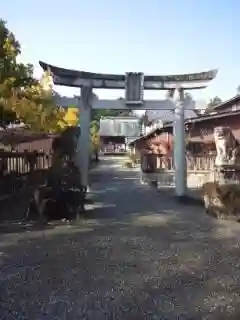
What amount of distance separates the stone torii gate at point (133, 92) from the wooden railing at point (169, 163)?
3063mm

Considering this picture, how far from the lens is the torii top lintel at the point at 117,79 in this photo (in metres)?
18.7

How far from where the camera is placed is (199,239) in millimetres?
10188

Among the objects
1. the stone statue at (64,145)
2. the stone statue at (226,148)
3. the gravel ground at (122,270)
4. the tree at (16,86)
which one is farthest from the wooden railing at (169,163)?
the gravel ground at (122,270)

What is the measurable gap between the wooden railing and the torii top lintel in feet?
14.8

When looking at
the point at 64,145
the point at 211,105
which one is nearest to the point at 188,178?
the point at 64,145

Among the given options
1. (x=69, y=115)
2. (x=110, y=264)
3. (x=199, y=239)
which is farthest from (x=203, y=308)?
(x=69, y=115)

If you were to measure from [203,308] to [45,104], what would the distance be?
1201cm

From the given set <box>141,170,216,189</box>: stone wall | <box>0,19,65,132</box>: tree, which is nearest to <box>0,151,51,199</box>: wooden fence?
<box>0,19,65,132</box>: tree

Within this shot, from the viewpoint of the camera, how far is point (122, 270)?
7.46 m

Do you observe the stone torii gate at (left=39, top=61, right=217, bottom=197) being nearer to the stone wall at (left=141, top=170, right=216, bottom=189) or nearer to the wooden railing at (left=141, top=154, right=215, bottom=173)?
the stone wall at (left=141, top=170, right=216, bottom=189)

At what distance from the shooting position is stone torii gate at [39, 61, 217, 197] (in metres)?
18.9

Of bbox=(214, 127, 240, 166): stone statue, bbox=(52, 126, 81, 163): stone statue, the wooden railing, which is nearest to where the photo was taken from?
bbox=(214, 127, 240, 166): stone statue

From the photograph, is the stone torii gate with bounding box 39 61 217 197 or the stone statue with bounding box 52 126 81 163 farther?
the stone torii gate with bounding box 39 61 217 197

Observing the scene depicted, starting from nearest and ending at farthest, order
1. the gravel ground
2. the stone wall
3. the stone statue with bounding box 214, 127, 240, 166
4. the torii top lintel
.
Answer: the gravel ground
the stone statue with bounding box 214, 127, 240, 166
the torii top lintel
the stone wall
